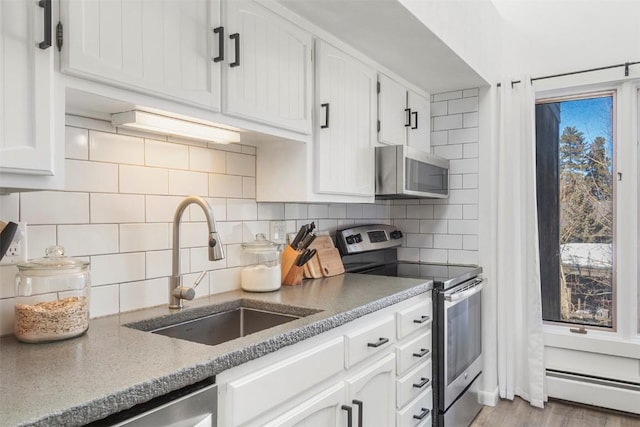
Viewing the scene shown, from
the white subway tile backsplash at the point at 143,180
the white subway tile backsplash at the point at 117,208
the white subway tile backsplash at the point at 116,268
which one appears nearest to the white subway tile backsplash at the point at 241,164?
the white subway tile backsplash at the point at 143,180

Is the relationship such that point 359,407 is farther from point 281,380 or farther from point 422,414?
point 422,414

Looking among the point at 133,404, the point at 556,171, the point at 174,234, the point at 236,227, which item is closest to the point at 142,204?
the point at 174,234

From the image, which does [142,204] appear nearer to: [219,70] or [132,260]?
[132,260]

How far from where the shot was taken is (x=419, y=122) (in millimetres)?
2969

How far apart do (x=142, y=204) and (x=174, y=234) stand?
16 cm

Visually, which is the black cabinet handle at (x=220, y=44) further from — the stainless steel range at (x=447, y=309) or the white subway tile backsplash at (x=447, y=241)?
the white subway tile backsplash at (x=447, y=241)

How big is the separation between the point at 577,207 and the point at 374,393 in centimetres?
202

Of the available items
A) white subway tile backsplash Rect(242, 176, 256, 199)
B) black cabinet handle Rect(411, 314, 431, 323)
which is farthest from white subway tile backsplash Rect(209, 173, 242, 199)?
black cabinet handle Rect(411, 314, 431, 323)

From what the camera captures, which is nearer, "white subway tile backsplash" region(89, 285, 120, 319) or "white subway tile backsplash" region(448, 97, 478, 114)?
"white subway tile backsplash" region(89, 285, 120, 319)

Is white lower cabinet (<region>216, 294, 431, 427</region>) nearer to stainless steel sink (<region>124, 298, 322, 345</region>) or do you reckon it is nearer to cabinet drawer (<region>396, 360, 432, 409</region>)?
cabinet drawer (<region>396, 360, 432, 409</region>)

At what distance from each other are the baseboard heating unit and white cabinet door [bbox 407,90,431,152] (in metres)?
1.73

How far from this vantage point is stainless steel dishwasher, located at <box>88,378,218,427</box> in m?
0.90

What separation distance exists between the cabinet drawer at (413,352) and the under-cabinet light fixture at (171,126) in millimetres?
1153

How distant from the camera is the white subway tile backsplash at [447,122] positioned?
306 centimetres
